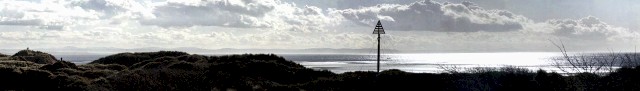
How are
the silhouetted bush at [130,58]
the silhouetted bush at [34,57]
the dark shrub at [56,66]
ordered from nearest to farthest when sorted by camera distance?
the dark shrub at [56,66] → the silhouetted bush at [34,57] → the silhouetted bush at [130,58]

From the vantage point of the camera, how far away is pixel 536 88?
115 ft

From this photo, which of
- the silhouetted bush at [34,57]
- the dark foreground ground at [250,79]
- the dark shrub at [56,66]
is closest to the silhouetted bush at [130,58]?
the silhouetted bush at [34,57]

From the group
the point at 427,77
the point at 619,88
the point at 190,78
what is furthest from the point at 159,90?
the point at 619,88

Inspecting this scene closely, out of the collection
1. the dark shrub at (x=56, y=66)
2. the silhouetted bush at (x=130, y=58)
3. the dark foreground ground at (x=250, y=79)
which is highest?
the silhouetted bush at (x=130, y=58)

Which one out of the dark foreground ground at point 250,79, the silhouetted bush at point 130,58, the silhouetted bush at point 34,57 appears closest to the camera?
the dark foreground ground at point 250,79

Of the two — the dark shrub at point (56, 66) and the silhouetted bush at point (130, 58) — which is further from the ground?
the silhouetted bush at point (130, 58)

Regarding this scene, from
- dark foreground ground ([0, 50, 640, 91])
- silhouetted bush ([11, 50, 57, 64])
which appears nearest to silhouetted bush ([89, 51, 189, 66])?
silhouetted bush ([11, 50, 57, 64])

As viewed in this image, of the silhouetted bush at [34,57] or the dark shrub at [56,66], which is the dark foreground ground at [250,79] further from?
the silhouetted bush at [34,57]

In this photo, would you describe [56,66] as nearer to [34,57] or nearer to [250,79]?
[250,79]

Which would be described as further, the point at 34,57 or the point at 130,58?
the point at 130,58

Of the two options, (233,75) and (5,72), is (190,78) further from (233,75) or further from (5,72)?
(5,72)

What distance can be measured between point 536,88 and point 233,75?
77.5 feet

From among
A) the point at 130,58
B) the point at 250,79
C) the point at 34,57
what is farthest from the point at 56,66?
the point at 130,58

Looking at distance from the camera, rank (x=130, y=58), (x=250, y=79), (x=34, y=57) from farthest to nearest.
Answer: (x=130, y=58), (x=34, y=57), (x=250, y=79)
